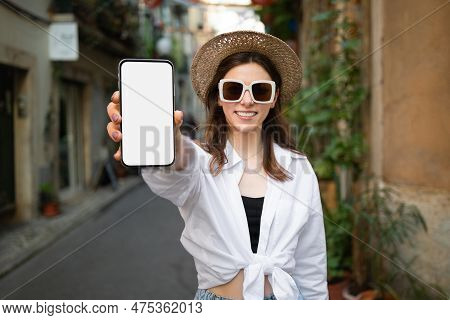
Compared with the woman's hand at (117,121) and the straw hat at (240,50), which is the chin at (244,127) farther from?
the woman's hand at (117,121)

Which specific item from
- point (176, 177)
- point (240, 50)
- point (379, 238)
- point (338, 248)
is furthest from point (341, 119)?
point (176, 177)

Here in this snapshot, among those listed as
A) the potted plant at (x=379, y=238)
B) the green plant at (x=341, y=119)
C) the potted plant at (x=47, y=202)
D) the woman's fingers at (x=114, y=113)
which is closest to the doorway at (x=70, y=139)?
the potted plant at (x=47, y=202)

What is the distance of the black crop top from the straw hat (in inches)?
12.9

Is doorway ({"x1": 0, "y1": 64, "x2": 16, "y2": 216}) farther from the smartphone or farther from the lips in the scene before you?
the smartphone

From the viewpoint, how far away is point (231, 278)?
126 centimetres

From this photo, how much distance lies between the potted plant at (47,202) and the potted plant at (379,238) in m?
4.19

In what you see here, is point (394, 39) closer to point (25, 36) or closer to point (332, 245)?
point (332, 245)

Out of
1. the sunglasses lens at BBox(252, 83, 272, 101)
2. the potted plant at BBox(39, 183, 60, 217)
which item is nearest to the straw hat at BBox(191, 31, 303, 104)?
the sunglasses lens at BBox(252, 83, 272, 101)

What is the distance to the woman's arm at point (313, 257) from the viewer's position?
1357mm

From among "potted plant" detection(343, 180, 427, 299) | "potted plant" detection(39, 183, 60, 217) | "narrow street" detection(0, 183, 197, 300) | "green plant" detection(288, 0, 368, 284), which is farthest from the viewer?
"potted plant" detection(39, 183, 60, 217)

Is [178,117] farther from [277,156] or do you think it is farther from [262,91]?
[277,156]

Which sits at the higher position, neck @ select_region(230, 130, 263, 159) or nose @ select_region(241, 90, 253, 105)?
nose @ select_region(241, 90, 253, 105)

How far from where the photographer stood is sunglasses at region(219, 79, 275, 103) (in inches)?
48.0
